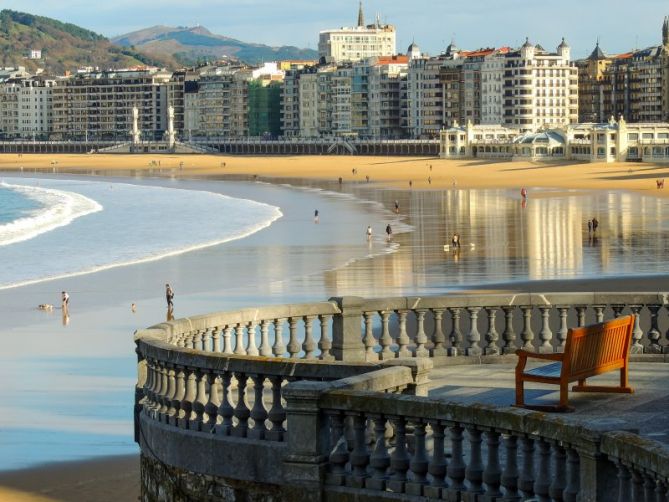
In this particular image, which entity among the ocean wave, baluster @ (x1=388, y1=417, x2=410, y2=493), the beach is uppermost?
baluster @ (x1=388, y1=417, x2=410, y2=493)

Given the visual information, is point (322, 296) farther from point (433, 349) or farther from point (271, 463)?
point (271, 463)

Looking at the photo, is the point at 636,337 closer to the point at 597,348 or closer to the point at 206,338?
the point at 597,348

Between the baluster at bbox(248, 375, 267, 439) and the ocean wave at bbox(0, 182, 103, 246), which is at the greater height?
the baluster at bbox(248, 375, 267, 439)

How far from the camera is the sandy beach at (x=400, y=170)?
114 meters

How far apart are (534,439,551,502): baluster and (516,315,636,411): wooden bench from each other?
7.28 ft

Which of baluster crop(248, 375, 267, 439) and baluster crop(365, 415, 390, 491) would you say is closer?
baluster crop(365, 415, 390, 491)

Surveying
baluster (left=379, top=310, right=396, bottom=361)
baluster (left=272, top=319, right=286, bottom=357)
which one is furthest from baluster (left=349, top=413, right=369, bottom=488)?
baluster (left=379, top=310, right=396, bottom=361)

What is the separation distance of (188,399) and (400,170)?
132140mm

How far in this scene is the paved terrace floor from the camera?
1022 centimetres

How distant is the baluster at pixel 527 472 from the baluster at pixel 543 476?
1.5 inches

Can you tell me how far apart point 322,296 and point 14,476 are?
64.1 feet

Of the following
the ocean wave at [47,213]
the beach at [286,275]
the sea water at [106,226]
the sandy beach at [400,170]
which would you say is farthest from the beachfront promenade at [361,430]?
the sandy beach at [400,170]

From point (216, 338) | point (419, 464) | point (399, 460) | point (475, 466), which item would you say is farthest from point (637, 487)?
point (216, 338)

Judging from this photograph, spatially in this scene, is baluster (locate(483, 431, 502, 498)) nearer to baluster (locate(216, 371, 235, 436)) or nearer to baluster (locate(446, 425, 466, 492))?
baluster (locate(446, 425, 466, 492))
